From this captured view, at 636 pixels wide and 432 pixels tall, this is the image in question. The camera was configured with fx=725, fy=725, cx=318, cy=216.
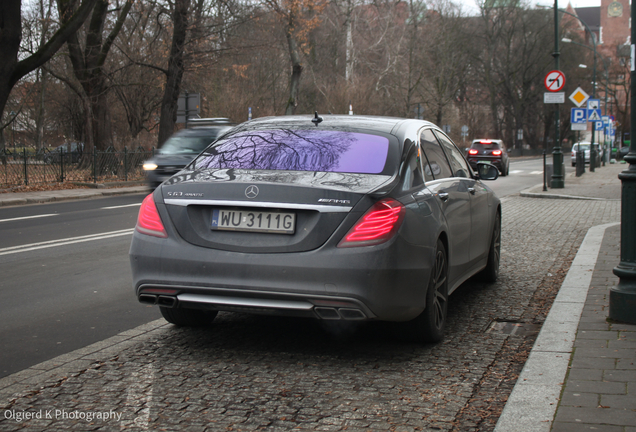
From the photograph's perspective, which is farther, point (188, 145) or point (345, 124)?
point (188, 145)

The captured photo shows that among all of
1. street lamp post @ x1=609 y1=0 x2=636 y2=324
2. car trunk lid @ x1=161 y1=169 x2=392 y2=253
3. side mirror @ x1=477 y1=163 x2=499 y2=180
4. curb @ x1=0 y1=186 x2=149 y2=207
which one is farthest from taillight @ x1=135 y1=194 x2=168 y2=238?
curb @ x1=0 y1=186 x2=149 y2=207

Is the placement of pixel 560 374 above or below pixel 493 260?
below

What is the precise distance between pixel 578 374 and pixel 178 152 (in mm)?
15122

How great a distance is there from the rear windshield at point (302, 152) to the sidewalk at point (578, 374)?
1.60 m

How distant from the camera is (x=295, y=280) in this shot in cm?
420

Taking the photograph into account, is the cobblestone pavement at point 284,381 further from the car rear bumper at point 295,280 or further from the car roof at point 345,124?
the car roof at point 345,124

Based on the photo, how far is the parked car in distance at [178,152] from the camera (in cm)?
1773

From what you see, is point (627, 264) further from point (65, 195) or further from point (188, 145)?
point (65, 195)

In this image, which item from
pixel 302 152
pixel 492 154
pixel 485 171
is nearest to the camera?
pixel 302 152

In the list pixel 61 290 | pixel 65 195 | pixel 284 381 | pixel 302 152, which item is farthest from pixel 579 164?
pixel 284 381

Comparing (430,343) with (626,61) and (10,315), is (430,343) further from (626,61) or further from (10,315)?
(626,61)

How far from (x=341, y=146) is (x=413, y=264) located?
977 mm

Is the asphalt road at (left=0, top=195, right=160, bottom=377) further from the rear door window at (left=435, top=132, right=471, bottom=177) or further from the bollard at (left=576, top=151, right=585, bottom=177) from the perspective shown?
the bollard at (left=576, top=151, right=585, bottom=177)

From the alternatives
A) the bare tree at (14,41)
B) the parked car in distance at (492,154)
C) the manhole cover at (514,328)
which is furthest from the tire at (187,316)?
the parked car in distance at (492,154)
